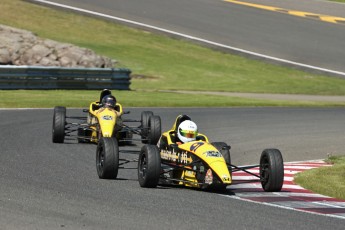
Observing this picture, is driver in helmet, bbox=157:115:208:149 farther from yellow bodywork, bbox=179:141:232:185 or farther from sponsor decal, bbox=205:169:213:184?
sponsor decal, bbox=205:169:213:184

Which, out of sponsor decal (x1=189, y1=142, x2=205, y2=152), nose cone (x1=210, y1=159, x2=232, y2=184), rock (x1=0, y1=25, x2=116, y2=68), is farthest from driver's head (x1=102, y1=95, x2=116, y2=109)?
rock (x1=0, y1=25, x2=116, y2=68)

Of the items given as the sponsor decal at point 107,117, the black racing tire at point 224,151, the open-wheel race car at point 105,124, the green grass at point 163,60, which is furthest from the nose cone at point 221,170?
the green grass at point 163,60

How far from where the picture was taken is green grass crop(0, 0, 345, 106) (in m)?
37.7

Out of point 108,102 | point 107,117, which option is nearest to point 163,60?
point 108,102

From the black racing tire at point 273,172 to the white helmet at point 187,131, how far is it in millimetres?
1287

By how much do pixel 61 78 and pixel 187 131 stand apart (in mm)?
18096

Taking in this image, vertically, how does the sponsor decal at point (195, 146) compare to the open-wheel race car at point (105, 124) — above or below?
below

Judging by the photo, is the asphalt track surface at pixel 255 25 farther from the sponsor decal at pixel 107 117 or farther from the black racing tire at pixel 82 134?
the sponsor decal at pixel 107 117

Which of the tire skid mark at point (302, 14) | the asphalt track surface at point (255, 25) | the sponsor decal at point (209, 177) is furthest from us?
the tire skid mark at point (302, 14)

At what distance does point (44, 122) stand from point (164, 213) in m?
12.7

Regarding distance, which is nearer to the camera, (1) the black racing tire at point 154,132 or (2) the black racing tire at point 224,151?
(2) the black racing tire at point 224,151

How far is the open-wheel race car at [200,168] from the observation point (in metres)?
13.4

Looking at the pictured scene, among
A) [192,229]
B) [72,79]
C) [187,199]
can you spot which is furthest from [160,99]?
[192,229]

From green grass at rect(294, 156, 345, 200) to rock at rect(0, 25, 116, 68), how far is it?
64.3ft
